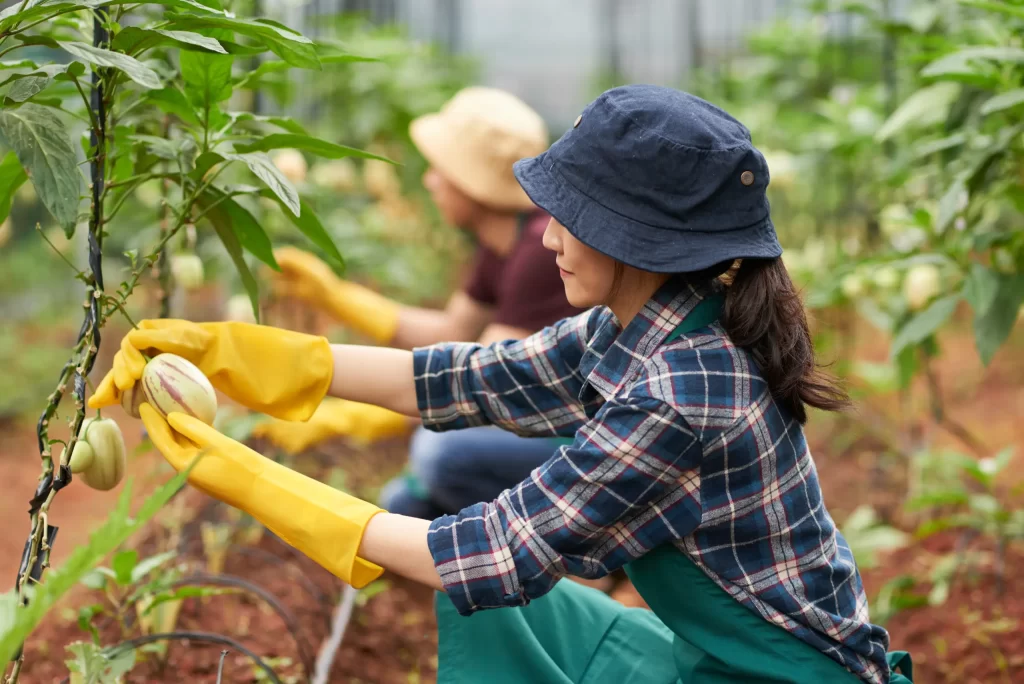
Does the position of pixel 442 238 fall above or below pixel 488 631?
below

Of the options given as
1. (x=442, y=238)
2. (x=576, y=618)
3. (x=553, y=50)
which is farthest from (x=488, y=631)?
(x=553, y=50)

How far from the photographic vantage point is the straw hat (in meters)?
2.13

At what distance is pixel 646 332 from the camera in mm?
1077

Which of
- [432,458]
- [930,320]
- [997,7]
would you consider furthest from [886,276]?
[432,458]

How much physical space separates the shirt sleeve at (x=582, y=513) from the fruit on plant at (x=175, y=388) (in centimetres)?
28

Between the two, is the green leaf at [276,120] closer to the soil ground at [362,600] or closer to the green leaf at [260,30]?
the green leaf at [260,30]

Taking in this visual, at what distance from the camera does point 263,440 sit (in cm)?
215

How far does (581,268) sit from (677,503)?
0.26m

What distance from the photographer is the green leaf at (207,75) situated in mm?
1078

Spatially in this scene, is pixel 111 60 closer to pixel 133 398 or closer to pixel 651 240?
pixel 133 398

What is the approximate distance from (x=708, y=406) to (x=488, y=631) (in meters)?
0.39

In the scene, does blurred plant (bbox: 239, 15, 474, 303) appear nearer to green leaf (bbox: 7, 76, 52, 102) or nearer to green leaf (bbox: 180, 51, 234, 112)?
green leaf (bbox: 180, 51, 234, 112)

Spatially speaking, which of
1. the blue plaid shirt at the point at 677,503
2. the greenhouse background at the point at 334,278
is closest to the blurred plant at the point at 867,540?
the greenhouse background at the point at 334,278

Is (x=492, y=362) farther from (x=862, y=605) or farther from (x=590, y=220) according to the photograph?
(x=862, y=605)
